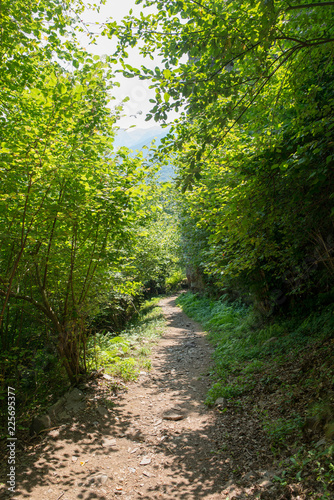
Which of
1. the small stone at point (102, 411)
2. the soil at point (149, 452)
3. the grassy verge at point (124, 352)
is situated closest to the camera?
the soil at point (149, 452)

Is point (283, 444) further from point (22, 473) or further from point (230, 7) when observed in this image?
point (230, 7)

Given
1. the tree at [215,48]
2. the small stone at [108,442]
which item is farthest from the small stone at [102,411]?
the tree at [215,48]

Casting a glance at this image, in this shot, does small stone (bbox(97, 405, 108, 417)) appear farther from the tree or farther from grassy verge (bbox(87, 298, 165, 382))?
the tree

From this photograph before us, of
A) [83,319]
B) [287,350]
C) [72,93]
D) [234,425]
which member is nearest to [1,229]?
[72,93]

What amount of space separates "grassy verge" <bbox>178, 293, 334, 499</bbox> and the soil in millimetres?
232

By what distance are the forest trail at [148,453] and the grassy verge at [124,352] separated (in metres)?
0.61

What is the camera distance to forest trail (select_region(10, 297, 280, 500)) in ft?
10.6

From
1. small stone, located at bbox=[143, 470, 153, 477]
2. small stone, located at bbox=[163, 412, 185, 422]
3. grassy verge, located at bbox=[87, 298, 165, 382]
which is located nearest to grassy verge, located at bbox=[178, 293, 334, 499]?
small stone, located at bbox=[163, 412, 185, 422]

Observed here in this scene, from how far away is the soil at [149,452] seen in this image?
3.23 m

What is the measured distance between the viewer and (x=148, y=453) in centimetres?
407

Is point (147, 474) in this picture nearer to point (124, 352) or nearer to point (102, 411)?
point (102, 411)

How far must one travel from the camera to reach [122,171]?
203 inches

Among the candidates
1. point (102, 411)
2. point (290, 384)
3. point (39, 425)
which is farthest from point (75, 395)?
point (290, 384)

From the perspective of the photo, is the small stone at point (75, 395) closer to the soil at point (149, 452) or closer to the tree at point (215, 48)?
the soil at point (149, 452)
